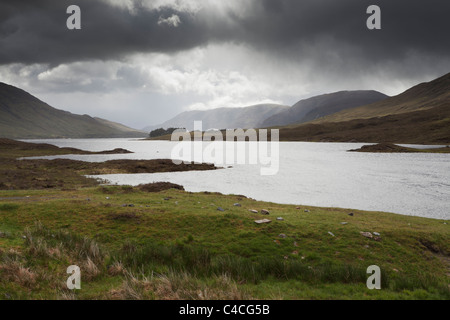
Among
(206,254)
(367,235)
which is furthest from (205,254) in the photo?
(367,235)

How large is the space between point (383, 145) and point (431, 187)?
97531 mm

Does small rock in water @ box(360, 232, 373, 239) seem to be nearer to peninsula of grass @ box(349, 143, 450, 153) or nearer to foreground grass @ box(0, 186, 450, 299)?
foreground grass @ box(0, 186, 450, 299)

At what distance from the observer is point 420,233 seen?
60.6ft

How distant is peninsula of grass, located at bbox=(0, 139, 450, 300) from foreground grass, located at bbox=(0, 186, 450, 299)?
58 mm

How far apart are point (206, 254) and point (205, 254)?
6.4 inches

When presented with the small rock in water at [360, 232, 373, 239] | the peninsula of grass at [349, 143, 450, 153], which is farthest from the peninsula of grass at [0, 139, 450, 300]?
the peninsula of grass at [349, 143, 450, 153]

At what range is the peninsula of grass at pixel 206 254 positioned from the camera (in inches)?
411

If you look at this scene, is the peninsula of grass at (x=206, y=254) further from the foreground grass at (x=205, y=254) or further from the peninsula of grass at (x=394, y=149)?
the peninsula of grass at (x=394, y=149)

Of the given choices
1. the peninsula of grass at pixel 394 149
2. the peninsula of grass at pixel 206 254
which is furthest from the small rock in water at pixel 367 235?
the peninsula of grass at pixel 394 149

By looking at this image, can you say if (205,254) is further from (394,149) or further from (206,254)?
(394,149)

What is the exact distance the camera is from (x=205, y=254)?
1420cm

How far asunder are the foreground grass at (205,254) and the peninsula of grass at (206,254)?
0.19 ft
